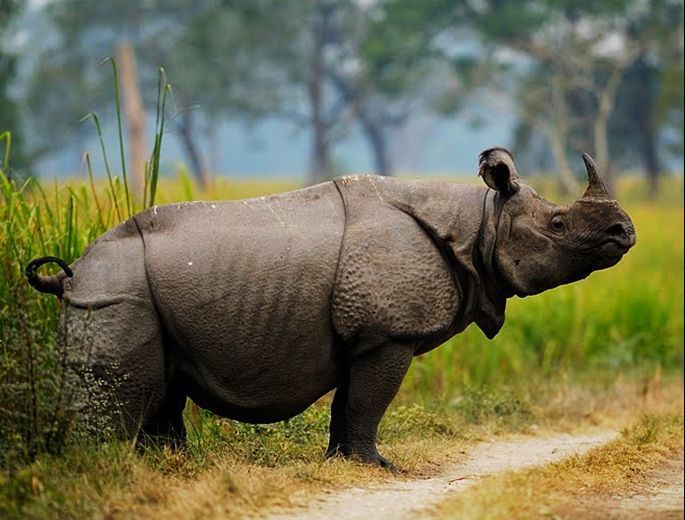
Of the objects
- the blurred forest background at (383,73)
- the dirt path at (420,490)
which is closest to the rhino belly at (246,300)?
the dirt path at (420,490)

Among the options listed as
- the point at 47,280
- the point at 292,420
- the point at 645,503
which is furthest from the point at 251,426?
the point at 645,503

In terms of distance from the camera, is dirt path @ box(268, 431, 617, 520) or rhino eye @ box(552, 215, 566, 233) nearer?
dirt path @ box(268, 431, 617, 520)

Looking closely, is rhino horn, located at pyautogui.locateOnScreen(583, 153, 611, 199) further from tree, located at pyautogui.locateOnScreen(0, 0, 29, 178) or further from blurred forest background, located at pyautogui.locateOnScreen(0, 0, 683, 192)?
blurred forest background, located at pyautogui.locateOnScreen(0, 0, 683, 192)

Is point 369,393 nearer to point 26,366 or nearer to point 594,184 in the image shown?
point 594,184

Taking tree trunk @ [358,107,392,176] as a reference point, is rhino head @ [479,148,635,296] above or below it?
above

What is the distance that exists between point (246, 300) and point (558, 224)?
155 cm

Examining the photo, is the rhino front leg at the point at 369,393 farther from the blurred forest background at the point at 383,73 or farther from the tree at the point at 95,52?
the tree at the point at 95,52

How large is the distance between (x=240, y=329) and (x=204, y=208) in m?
0.64

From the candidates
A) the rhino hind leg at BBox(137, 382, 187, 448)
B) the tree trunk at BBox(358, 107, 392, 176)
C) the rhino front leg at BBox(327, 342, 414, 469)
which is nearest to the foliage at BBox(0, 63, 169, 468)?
the rhino hind leg at BBox(137, 382, 187, 448)

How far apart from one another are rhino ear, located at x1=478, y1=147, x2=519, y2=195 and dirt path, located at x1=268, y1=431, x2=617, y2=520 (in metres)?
1.37

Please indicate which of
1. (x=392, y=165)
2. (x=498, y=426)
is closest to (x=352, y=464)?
(x=498, y=426)

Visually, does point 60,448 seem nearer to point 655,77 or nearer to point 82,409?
point 82,409

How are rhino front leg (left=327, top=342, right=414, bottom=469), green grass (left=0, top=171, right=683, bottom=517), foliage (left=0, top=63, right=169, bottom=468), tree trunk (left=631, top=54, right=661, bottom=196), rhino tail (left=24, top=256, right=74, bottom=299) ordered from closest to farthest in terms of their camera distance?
green grass (left=0, top=171, right=683, bottom=517), foliage (left=0, top=63, right=169, bottom=468), rhino tail (left=24, top=256, right=74, bottom=299), rhino front leg (left=327, top=342, right=414, bottom=469), tree trunk (left=631, top=54, right=661, bottom=196)

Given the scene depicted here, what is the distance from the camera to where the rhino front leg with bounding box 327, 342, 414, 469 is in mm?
6383
